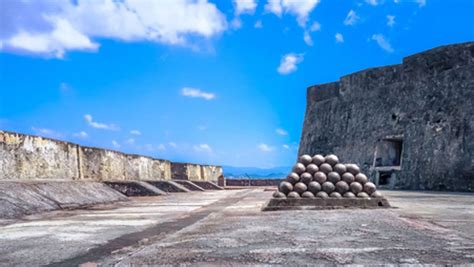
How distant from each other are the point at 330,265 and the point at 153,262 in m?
0.95

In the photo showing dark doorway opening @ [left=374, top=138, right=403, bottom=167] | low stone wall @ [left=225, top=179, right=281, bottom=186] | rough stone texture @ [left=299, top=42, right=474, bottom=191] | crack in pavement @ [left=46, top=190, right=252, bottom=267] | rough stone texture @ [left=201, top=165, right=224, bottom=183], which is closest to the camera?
crack in pavement @ [left=46, top=190, right=252, bottom=267]

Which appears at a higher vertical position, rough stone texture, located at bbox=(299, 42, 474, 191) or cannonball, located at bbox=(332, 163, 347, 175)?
rough stone texture, located at bbox=(299, 42, 474, 191)

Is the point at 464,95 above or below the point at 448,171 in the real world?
above

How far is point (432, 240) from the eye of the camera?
3035 millimetres

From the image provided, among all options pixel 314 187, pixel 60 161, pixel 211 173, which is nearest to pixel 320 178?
pixel 314 187

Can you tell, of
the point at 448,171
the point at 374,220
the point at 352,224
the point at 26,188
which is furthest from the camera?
the point at 448,171

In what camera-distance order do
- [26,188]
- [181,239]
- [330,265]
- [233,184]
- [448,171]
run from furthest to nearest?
[233,184] < [448,171] < [26,188] < [181,239] < [330,265]

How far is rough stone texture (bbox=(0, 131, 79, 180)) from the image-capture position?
7.11 m

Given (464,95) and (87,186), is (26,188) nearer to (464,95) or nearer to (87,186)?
(87,186)

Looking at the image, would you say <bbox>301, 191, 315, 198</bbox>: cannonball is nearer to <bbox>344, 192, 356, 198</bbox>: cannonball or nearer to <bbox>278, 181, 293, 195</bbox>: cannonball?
<bbox>278, 181, 293, 195</bbox>: cannonball

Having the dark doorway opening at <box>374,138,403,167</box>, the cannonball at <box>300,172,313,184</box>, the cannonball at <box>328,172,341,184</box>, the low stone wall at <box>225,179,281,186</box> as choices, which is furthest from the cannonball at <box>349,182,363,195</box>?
the low stone wall at <box>225,179,281,186</box>

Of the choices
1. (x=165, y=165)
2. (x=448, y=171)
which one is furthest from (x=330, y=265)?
(x=165, y=165)

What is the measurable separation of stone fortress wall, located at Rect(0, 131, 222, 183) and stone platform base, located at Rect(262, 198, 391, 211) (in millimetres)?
4112

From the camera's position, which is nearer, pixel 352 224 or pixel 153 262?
pixel 153 262
